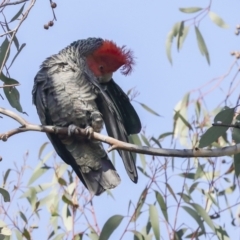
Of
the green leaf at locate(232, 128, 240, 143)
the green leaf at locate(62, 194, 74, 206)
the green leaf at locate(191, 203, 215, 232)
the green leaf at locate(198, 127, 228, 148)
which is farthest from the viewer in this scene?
the green leaf at locate(62, 194, 74, 206)

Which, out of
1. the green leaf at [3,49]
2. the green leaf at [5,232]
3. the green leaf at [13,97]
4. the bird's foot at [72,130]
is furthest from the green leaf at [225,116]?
the green leaf at [5,232]

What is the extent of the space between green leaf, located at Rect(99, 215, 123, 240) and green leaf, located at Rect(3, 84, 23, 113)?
0.79m

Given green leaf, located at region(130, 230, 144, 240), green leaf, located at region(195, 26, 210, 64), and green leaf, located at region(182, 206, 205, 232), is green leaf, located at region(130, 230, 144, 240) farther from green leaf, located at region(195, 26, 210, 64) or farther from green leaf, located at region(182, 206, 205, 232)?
green leaf, located at region(195, 26, 210, 64)

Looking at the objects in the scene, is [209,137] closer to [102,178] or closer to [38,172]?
[102,178]

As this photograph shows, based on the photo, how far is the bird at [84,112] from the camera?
10.9 ft

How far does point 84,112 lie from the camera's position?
11.1 feet

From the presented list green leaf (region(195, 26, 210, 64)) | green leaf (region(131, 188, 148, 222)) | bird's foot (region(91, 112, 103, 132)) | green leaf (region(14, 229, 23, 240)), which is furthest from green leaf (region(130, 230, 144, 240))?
green leaf (region(195, 26, 210, 64))

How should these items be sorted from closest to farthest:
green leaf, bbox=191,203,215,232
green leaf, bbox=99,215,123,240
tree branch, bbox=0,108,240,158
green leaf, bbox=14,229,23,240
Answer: tree branch, bbox=0,108,240,158, green leaf, bbox=99,215,123,240, green leaf, bbox=191,203,215,232, green leaf, bbox=14,229,23,240

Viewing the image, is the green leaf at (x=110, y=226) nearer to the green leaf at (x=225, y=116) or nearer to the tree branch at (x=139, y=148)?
the tree branch at (x=139, y=148)

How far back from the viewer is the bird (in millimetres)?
3336

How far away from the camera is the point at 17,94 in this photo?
3088mm

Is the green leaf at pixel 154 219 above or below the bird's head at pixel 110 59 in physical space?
below

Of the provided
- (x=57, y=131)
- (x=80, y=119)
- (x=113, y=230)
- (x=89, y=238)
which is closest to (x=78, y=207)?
(x=89, y=238)

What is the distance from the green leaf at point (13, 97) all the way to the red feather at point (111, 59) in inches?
25.0
